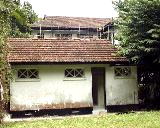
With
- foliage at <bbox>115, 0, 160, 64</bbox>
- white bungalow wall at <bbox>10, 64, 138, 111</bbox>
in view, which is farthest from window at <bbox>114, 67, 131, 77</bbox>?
foliage at <bbox>115, 0, 160, 64</bbox>

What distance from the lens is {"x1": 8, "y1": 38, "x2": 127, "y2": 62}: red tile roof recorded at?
65.3 feet

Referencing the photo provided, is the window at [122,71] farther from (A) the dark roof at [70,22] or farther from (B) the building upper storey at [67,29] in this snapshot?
(A) the dark roof at [70,22]

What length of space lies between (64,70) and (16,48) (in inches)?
120

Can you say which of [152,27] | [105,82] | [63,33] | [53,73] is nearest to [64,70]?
[53,73]

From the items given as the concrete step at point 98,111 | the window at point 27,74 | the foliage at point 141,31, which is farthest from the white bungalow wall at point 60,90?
the foliage at point 141,31

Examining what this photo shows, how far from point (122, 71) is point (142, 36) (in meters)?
2.85

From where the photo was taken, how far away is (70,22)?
141 feet

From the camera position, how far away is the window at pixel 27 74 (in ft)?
65.1

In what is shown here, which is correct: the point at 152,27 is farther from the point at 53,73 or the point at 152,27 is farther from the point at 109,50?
the point at 53,73

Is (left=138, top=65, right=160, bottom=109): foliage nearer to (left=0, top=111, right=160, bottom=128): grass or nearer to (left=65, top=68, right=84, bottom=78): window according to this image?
(left=65, top=68, right=84, bottom=78): window

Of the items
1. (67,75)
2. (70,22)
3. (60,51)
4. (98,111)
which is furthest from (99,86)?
(70,22)

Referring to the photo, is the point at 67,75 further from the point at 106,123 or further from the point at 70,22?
the point at 70,22

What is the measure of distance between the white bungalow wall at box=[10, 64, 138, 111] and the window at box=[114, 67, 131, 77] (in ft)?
1.02

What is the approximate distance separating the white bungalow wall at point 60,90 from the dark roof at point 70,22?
19636 mm
